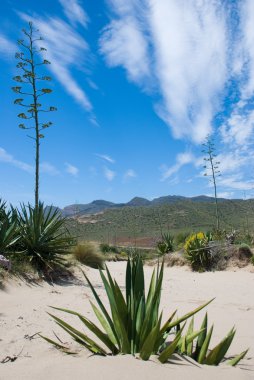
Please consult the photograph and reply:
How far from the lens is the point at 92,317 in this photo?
5.56 m

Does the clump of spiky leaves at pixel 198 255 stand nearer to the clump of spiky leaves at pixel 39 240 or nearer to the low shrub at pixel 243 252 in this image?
the low shrub at pixel 243 252

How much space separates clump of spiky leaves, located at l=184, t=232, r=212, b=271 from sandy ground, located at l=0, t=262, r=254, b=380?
8.95 ft

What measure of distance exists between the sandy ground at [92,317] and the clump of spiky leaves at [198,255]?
273 cm

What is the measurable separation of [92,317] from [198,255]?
8.90 metres

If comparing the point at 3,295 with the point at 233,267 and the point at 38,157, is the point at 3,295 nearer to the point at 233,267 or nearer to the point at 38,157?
the point at 38,157

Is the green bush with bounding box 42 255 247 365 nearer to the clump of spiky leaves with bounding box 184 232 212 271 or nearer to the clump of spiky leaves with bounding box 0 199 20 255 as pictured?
the clump of spiky leaves with bounding box 0 199 20 255

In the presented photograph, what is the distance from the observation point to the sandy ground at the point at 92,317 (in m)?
2.79

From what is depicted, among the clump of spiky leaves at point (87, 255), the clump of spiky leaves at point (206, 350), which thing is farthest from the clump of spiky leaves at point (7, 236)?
the clump of spiky leaves at point (206, 350)

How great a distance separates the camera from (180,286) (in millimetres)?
9688

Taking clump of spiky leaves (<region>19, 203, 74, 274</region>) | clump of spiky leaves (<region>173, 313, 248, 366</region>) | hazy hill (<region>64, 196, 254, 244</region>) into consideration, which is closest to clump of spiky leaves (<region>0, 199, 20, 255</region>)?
clump of spiky leaves (<region>19, 203, 74, 274</region>)

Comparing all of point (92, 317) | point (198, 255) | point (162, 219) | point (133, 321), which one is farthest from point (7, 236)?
point (162, 219)

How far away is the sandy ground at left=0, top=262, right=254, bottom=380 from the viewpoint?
9.14ft

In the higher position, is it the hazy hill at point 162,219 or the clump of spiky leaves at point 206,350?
the hazy hill at point 162,219

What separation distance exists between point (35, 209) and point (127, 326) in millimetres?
6357
